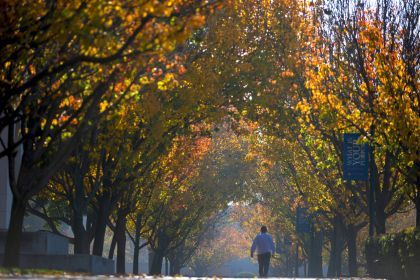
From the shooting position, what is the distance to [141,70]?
66.8ft

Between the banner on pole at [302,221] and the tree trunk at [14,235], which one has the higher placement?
the banner on pole at [302,221]

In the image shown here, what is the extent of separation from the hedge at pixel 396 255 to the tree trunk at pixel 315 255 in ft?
87.3

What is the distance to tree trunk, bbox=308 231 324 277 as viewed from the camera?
58.3 m

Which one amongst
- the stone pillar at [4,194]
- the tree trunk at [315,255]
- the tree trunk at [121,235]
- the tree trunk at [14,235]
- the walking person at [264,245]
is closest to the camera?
the tree trunk at [14,235]

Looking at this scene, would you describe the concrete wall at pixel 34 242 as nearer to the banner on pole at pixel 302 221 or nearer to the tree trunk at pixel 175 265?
the banner on pole at pixel 302 221

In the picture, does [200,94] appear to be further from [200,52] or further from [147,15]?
[147,15]

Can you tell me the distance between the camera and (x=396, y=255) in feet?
84.7

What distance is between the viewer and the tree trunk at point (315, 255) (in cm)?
5826

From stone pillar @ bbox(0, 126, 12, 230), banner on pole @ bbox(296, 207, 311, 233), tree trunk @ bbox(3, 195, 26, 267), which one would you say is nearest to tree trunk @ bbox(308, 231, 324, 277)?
banner on pole @ bbox(296, 207, 311, 233)

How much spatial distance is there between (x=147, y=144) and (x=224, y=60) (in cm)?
346

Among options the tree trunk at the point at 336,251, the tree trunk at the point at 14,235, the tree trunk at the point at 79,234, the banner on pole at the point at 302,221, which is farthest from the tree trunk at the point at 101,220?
the banner on pole at the point at 302,221

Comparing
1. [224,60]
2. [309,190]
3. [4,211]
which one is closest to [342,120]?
[224,60]

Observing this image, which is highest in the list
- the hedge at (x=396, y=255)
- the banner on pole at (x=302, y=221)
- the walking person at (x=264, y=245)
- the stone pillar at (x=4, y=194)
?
the banner on pole at (x=302, y=221)

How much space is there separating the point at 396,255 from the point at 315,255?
34.3 meters
